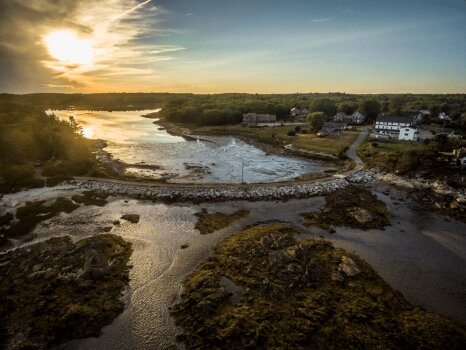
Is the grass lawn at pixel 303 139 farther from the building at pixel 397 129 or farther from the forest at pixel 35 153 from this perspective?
the forest at pixel 35 153

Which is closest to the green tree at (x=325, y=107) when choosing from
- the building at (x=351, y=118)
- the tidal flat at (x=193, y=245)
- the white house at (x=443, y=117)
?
the building at (x=351, y=118)

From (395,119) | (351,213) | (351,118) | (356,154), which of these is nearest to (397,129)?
(395,119)

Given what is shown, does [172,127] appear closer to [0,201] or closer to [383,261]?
[0,201]

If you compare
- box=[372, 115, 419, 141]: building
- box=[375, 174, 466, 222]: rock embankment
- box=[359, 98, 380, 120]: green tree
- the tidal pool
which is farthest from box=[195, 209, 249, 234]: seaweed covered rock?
box=[359, 98, 380, 120]: green tree

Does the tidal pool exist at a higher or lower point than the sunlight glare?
lower

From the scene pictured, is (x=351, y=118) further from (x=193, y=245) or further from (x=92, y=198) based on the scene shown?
(x=193, y=245)

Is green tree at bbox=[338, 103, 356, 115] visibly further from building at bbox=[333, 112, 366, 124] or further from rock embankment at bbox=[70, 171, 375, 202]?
rock embankment at bbox=[70, 171, 375, 202]

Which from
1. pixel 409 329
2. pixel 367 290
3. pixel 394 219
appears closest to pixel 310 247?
pixel 367 290
